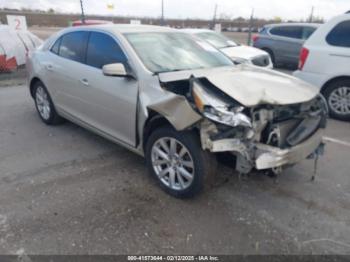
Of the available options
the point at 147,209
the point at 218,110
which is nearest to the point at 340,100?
the point at 218,110

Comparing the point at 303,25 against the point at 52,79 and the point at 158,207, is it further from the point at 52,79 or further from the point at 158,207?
the point at 158,207

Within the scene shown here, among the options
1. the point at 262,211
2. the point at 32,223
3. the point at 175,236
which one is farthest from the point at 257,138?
the point at 32,223

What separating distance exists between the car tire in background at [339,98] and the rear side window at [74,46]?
14.5ft

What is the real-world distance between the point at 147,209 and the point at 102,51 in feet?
6.73

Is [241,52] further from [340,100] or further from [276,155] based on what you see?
[276,155]

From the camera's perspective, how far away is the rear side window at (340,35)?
5602 mm

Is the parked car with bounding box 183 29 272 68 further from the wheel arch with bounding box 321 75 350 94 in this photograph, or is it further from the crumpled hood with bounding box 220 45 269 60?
the wheel arch with bounding box 321 75 350 94

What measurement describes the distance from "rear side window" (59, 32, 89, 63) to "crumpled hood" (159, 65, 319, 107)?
1.51 m

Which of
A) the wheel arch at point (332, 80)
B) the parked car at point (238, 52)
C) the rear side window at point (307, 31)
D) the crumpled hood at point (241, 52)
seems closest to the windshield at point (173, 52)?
the wheel arch at point (332, 80)

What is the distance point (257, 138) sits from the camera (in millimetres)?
2789

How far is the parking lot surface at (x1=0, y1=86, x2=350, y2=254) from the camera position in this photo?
8.44 ft

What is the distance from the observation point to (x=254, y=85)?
3.08 meters

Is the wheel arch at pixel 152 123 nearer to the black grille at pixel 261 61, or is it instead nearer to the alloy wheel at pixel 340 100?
the alloy wheel at pixel 340 100

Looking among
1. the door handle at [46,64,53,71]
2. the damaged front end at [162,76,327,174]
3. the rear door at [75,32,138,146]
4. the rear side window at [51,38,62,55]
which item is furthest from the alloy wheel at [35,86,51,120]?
the damaged front end at [162,76,327,174]
